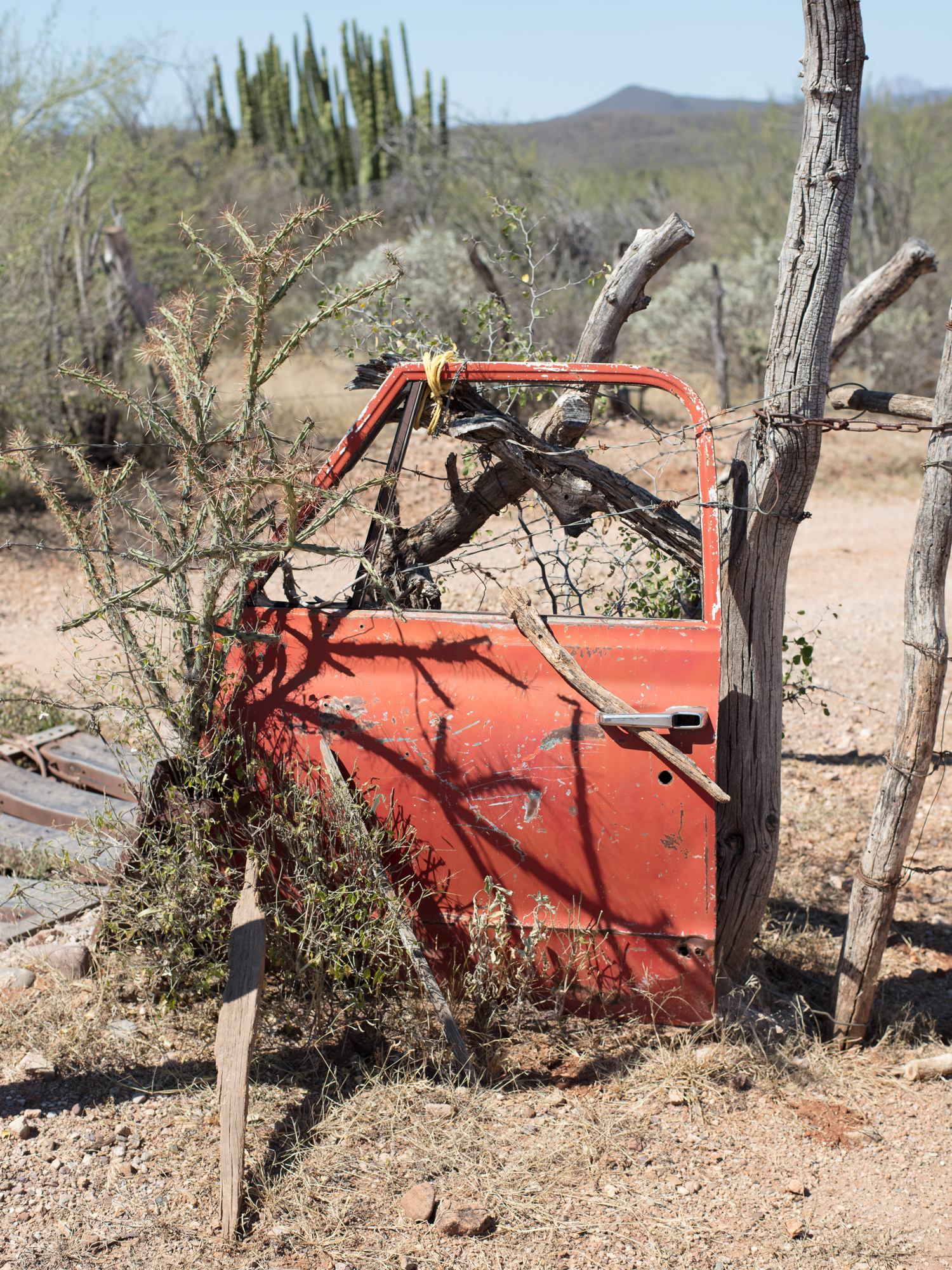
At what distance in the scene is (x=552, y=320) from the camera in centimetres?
1380

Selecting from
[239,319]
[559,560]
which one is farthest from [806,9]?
[239,319]

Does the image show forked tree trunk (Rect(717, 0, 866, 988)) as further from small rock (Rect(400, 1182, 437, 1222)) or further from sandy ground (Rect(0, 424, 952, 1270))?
small rock (Rect(400, 1182, 437, 1222))

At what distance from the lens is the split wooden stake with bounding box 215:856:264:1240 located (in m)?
2.38

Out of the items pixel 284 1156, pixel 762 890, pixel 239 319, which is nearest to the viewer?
pixel 284 1156

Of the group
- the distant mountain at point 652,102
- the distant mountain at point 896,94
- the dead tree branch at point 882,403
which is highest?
the distant mountain at point 652,102

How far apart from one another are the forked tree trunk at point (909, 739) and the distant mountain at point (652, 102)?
144 m

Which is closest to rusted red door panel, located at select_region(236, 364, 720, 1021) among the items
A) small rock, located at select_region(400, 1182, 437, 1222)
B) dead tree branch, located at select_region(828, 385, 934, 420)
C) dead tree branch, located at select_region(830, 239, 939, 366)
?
small rock, located at select_region(400, 1182, 437, 1222)

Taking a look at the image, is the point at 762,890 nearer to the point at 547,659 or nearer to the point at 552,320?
the point at 547,659

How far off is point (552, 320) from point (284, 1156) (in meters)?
12.6

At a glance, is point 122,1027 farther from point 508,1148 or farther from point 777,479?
point 777,479

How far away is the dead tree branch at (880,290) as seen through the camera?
3.64 m

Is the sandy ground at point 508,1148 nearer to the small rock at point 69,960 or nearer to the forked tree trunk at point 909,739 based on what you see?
the small rock at point 69,960

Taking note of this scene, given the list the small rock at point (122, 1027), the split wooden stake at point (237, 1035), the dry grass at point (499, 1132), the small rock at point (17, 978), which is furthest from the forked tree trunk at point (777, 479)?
the small rock at point (17, 978)

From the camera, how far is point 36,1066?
2844 millimetres
